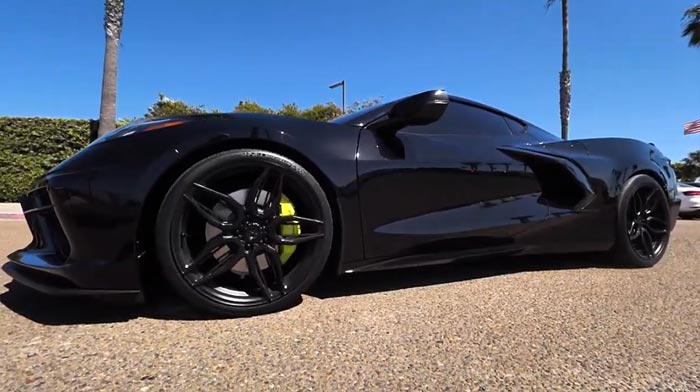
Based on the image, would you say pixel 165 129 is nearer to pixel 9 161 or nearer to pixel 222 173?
pixel 222 173

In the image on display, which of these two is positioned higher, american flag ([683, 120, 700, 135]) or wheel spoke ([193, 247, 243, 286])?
american flag ([683, 120, 700, 135])

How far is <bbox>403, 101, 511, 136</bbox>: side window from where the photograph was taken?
2.72 metres

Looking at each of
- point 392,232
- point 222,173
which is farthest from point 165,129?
point 392,232

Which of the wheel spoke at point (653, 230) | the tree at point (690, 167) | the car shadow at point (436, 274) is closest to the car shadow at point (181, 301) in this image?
the car shadow at point (436, 274)

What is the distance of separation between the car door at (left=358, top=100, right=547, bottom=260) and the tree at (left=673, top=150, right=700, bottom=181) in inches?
1554

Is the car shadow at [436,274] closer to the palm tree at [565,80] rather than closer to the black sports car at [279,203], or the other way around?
the black sports car at [279,203]

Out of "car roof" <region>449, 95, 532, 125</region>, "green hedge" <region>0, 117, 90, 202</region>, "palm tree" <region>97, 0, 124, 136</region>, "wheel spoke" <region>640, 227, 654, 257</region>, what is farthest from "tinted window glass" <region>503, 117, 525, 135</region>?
"green hedge" <region>0, 117, 90, 202</region>

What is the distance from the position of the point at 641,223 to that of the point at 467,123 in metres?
1.60

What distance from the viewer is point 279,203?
2129mm

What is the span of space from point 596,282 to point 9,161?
13.8 metres

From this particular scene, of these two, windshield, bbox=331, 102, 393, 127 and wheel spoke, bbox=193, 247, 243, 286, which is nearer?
wheel spoke, bbox=193, 247, 243, 286

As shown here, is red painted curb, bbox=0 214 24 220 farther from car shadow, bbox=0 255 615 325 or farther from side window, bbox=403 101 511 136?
side window, bbox=403 101 511 136

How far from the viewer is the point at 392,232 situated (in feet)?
7.80

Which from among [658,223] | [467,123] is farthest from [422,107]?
[658,223]
